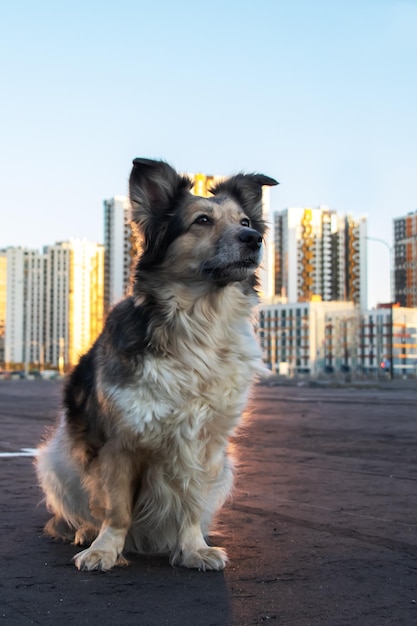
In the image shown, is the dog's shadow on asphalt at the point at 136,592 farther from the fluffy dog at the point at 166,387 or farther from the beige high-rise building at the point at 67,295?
the beige high-rise building at the point at 67,295

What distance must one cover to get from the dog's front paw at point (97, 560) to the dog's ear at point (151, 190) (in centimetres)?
180

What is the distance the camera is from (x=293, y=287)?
196875 millimetres

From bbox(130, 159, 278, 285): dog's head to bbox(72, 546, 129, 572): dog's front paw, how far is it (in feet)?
5.01

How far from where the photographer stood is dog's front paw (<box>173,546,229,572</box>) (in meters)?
4.52

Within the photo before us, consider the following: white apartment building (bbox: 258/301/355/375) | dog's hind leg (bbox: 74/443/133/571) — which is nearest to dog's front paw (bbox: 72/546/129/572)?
dog's hind leg (bbox: 74/443/133/571)

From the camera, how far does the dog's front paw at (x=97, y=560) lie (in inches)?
174

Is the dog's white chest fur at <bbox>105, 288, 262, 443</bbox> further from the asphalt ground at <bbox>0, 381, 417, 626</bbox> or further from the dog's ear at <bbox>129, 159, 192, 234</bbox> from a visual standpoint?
the asphalt ground at <bbox>0, 381, 417, 626</bbox>

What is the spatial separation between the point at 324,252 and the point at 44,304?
63823 mm

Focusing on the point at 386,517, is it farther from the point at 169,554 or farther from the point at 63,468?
the point at 63,468

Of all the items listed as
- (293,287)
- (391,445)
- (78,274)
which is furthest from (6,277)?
(391,445)

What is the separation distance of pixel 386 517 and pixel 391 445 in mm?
6369

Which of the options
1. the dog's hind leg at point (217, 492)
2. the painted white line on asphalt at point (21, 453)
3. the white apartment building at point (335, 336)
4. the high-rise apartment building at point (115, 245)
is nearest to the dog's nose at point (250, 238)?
the dog's hind leg at point (217, 492)

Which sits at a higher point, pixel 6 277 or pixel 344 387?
pixel 6 277

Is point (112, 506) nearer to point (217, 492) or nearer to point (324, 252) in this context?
point (217, 492)
